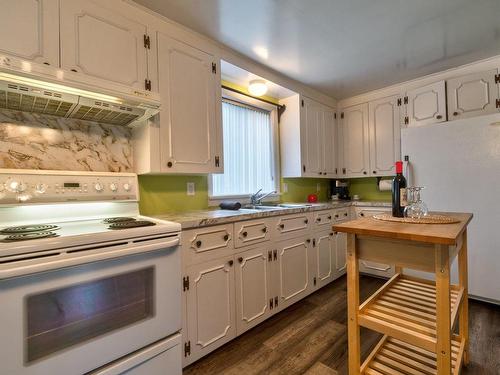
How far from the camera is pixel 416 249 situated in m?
1.10

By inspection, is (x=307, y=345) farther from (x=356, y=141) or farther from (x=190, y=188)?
(x=356, y=141)

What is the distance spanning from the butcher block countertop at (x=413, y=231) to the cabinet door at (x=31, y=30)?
1.67 meters

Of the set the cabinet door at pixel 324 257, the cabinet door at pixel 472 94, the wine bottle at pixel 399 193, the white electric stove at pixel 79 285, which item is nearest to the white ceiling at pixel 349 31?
Answer: the cabinet door at pixel 472 94

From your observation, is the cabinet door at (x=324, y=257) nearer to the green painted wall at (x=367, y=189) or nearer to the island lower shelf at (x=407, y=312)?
the island lower shelf at (x=407, y=312)

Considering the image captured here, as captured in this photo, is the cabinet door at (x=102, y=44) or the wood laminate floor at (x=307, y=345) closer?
the cabinet door at (x=102, y=44)

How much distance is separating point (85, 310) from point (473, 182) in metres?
2.88

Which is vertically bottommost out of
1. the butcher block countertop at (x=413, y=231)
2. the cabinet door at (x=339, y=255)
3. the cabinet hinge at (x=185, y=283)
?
the cabinet door at (x=339, y=255)

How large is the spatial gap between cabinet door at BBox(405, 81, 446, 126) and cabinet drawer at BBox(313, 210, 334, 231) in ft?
4.56

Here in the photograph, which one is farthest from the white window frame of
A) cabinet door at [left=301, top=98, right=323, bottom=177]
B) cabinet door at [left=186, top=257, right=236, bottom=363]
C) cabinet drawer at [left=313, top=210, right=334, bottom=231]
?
cabinet door at [left=186, top=257, right=236, bottom=363]

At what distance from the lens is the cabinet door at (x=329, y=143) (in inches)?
128

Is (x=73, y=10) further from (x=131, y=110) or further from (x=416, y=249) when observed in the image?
(x=416, y=249)

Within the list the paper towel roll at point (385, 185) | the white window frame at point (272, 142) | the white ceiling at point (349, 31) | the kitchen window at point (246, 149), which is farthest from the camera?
the paper towel roll at point (385, 185)

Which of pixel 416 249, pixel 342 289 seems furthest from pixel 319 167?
pixel 416 249

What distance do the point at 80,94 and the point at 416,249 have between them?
1695 mm
